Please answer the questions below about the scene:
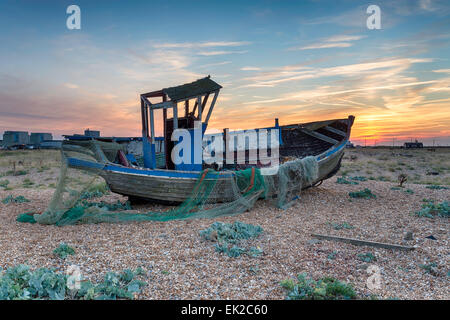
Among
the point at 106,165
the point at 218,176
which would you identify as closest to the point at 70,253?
the point at 106,165

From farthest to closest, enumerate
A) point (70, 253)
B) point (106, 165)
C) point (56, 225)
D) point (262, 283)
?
point (106, 165) < point (56, 225) < point (70, 253) < point (262, 283)

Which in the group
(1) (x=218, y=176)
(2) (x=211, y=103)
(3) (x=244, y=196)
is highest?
(2) (x=211, y=103)

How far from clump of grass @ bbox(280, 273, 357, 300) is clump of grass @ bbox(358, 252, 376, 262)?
4.66 feet

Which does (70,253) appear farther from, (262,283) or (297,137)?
(297,137)

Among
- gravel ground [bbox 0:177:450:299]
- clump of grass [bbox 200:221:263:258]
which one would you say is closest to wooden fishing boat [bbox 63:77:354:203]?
gravel ground [bbox 0:177:450:299]

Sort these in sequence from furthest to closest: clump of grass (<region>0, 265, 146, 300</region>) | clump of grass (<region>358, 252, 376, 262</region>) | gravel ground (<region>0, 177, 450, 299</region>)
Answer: clump of grass (<region>358, 252, 376, 262</region>), gravel ground (<region>0, 177, 450, 299</region>), clump of grass (<region>0, 265, 146, 300</region>)

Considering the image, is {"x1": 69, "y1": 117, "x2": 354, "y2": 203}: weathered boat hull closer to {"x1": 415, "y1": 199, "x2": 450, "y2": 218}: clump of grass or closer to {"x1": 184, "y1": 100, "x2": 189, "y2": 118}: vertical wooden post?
{"x1": 184, "y1": 100, "x2": 189, "y2": 118}: vertical wooden post

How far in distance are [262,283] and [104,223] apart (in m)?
5.18

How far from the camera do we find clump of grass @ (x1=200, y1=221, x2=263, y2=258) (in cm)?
564

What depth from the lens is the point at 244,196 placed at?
9188 mm

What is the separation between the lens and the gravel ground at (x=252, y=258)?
4.38 m

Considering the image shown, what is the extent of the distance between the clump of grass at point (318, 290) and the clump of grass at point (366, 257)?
4.66 feet

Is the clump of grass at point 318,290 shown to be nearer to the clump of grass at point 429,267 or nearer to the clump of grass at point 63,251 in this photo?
the clump of grass at point 429,267

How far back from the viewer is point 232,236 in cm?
631
